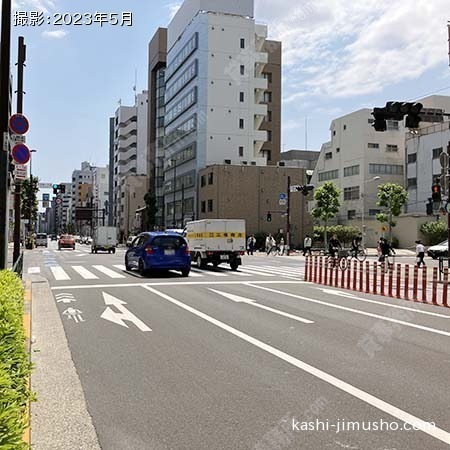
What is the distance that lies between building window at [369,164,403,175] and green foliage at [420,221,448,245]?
17.0 m

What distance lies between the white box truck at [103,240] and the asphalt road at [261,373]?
40332mm

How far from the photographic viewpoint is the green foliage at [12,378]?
263 centimetres

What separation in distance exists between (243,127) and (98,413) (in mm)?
69438

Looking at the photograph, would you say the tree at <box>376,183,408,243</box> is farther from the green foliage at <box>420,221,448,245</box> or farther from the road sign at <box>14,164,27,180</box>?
the road sign at <box>14,164,27,180</box>

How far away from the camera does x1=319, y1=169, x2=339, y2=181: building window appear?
274 ft

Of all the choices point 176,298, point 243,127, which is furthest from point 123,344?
point 243,127

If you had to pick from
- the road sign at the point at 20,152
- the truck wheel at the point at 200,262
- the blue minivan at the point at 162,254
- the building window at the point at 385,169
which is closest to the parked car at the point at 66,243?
the truck wheel at the point at 200,262

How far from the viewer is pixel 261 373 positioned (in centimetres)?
652

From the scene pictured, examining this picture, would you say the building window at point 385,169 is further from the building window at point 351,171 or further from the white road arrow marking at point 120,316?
the white road arrow marking at point 120,316

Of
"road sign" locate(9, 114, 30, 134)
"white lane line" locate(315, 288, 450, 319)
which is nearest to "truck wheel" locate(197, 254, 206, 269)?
"white lane line" locate(315, 288, 450, 319)

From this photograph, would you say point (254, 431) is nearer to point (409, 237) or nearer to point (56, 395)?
point (56, 395)

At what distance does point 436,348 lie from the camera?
8195 mm

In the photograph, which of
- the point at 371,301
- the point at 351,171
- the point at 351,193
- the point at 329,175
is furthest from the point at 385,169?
the point at 371,301

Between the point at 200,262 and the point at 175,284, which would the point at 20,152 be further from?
the point at 200,262
